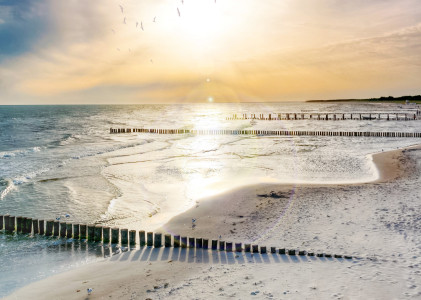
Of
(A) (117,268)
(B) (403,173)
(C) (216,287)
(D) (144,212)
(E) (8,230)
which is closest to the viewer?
(C) (216,287)

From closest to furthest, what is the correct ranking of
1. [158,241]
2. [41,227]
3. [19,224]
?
[158,241] → [41,227] → [19,224]

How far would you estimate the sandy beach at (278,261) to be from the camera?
7.59 meters

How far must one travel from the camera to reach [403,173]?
20.7m

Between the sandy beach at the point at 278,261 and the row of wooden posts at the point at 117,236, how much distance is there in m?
0.26

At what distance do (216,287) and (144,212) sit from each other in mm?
7594

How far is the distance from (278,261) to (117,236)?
18.3 ft

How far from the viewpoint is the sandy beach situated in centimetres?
759

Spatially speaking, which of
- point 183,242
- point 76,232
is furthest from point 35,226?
point 183,242

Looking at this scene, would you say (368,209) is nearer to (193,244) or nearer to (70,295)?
(193,244)

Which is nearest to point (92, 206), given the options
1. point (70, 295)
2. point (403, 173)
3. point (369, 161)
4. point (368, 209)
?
point (70, 295)

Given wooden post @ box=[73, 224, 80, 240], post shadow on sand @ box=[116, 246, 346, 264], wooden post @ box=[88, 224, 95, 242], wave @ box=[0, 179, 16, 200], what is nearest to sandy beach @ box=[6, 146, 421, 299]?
post shadow on sand @ box=[116, 246, 346, 264]

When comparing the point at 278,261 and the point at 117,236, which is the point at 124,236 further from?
the point at 278,261

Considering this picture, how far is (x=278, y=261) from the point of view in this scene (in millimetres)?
9086

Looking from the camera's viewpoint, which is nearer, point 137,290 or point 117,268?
point 137,290
